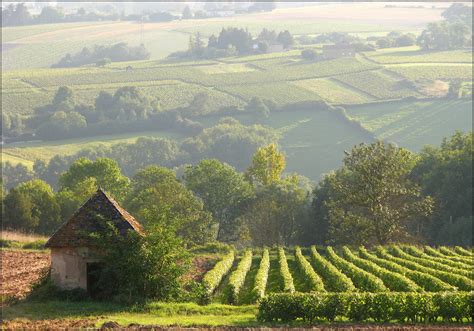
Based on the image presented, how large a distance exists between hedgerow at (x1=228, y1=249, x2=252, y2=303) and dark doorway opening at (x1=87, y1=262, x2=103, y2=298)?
5489mm

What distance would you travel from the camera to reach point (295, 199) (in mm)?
80000

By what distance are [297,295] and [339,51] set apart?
14773 cm

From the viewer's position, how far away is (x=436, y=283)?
3588 centimetres

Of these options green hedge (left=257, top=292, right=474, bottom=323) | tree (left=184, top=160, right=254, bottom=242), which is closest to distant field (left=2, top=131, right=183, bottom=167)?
tree (left=184, top=160, right=254, bottom=242)

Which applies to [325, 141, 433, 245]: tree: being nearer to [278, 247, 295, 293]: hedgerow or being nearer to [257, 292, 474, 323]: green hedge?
[278, 247, 295, 293]: hedgerow

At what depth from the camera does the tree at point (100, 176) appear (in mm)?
80312

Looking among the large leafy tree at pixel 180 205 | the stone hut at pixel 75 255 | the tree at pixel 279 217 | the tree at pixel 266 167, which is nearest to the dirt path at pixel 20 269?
the stone hut at pixel 75 255

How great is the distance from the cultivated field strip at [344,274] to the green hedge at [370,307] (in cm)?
134

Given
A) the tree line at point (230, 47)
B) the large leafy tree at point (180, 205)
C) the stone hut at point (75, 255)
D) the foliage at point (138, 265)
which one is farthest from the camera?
the tree line at point (230, 47)

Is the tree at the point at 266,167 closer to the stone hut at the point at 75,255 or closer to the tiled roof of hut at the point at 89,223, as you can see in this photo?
the tiled roof of hut at the point at 89,223

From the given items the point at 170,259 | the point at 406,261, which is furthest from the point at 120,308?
the point at 406,261

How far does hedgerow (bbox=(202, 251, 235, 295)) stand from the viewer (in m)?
37.9

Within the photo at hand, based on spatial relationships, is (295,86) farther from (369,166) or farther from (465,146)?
(369,166)

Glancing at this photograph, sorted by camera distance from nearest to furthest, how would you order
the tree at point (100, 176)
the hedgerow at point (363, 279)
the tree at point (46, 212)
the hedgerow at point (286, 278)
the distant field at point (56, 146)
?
the hedgerow at point (363, 279) → the hedgerow at point (286, 278) → the tree at point (46, 212) → the tree at point (100, 176) → the distant field at point (56, 146)
